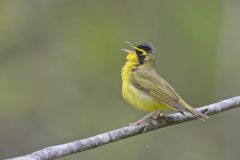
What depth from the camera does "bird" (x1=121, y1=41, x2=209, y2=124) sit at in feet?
29.6

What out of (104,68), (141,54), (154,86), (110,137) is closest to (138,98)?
(154,86)

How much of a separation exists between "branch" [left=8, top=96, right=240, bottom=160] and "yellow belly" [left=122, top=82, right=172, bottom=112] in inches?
12.6

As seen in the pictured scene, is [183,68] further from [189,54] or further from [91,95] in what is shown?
[91,95]

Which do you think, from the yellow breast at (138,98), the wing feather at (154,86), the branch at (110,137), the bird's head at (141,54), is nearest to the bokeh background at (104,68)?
the bird's head at (141,54)

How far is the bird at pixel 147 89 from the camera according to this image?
9023 millimetres

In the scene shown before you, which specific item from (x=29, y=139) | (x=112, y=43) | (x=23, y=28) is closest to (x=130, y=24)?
(x=112, y=43)

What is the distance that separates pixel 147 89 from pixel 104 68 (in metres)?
7.17

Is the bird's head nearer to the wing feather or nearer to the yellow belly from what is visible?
the wing feather

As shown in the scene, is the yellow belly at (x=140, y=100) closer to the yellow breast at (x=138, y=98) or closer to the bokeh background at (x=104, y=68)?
the yellow breast at (x=138, y=98)

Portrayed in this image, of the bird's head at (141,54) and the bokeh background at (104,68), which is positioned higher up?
the bird's head at (141,54)

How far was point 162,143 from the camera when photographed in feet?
52.2

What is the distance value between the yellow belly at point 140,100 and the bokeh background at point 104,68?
5222 millimetres

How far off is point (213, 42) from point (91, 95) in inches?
110

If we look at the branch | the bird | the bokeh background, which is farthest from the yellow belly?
the bokeh background
